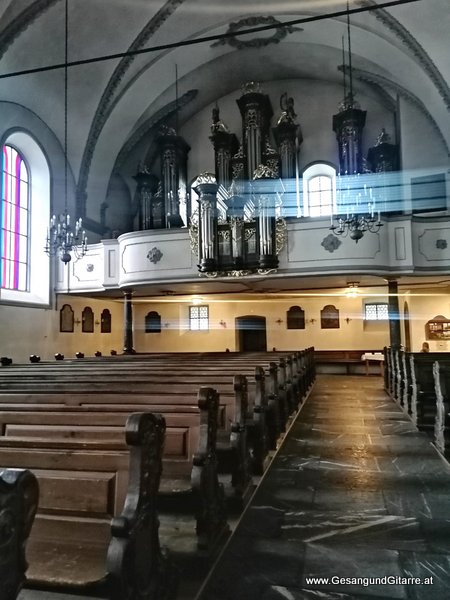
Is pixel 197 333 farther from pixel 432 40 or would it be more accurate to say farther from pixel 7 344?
pixel 432 40

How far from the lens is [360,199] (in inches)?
357

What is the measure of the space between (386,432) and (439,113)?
345 inches

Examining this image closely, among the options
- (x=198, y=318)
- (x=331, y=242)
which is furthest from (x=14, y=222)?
(x=331, y=242)

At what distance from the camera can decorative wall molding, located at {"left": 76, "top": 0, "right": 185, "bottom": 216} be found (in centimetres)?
1066

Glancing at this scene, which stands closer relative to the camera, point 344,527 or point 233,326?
point 344,527

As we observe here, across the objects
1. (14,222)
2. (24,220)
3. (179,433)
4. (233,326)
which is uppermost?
(24,220)

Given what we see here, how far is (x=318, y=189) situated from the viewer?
13312mm

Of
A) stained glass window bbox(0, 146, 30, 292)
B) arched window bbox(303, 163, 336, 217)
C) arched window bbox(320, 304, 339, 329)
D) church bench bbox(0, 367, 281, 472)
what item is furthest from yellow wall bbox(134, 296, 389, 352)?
church bench bbox(0, 367, 281, 472)

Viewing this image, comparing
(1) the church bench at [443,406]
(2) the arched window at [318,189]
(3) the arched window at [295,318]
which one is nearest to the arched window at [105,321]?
(3) the arched window at [295,318]

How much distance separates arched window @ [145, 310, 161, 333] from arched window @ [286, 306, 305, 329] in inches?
180

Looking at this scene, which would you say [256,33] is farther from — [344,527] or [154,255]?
[344,527]

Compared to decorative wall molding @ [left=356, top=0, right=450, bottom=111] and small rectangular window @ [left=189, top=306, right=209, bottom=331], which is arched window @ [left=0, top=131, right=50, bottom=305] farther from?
decorative wall molding @ [left=356, top=0, right=450, bottom=111]

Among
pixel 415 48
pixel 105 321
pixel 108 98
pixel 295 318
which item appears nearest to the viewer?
pixel 415 48

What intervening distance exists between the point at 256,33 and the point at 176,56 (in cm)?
222
